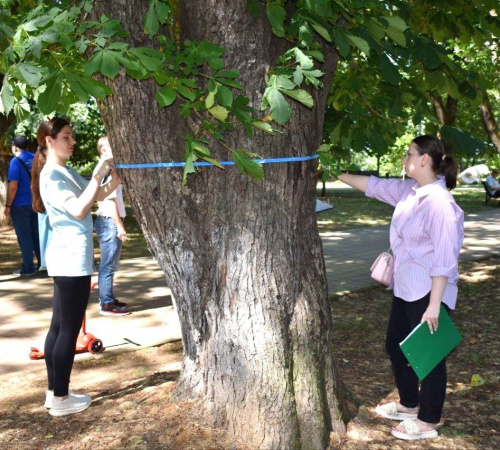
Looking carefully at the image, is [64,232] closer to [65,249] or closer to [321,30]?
[65,249]

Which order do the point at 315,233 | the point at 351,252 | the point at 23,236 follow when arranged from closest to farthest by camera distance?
the point at 315,233 → the point at 23,236 → the point at 351,252

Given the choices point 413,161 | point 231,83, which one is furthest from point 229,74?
point 413,161

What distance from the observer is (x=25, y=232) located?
9.48 metres

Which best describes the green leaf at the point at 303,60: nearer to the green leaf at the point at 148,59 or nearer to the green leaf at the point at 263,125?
the green leaf at the point at 263,125

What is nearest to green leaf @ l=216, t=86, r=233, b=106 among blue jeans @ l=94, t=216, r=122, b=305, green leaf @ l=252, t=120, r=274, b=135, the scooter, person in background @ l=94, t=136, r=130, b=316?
green leaf @ l=252, t=120, r=274, b=135

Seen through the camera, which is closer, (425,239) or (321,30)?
(321,30)

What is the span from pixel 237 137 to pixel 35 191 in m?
2.11

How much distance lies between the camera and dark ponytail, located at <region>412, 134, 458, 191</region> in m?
3.93

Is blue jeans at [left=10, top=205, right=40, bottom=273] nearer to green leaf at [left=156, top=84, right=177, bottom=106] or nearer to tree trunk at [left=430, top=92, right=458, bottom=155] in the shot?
green leaf at [left=156, top=84, right=177, bottom=106]

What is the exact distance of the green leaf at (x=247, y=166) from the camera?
11.1 feet

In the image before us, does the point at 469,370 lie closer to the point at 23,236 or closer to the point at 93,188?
the point at 93,188

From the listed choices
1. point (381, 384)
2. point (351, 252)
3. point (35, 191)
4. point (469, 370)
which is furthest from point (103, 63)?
point (351, 252)

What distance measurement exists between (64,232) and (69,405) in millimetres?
1129

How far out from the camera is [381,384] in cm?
500
